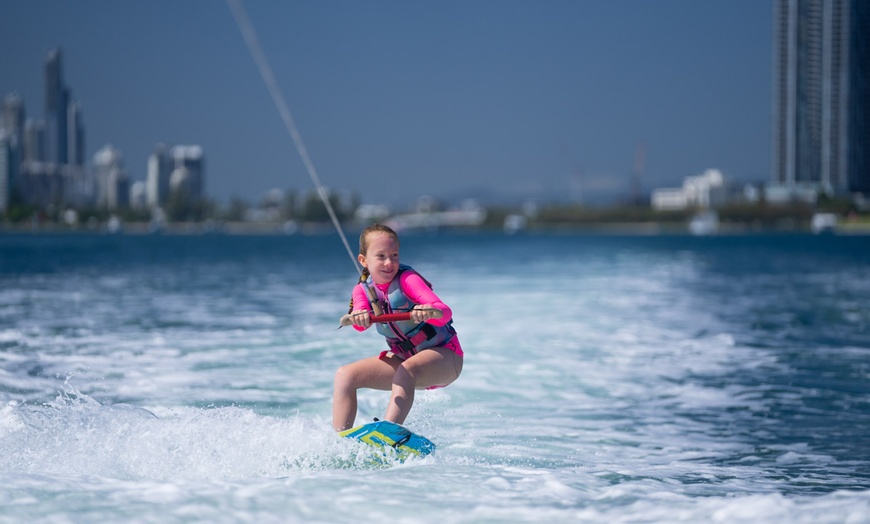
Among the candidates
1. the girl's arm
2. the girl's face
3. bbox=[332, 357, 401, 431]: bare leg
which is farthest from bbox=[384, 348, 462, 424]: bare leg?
the girl's face

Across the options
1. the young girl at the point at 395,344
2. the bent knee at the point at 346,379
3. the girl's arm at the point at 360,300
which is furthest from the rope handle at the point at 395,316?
the bent knee at the point at 346,379

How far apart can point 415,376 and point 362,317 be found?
589 mm

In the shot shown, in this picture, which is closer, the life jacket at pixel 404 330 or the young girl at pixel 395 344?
the young girl at pixel 395 344

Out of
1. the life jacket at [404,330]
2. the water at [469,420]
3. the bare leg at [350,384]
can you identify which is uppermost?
the life jacket at [404,330]

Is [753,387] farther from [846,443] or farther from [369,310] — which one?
[369,310]

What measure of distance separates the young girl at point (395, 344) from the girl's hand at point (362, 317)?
103 millimetres

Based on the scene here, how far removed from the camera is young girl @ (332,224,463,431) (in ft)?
18.2

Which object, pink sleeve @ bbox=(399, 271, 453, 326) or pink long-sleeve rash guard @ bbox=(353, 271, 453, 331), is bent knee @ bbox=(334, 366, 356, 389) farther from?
pink sleeve @ bbox=(399, 271, 453, 326)

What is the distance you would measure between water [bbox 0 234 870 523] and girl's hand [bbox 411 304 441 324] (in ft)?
2.89

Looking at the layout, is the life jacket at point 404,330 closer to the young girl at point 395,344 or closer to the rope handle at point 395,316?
the young girl at point 395,344

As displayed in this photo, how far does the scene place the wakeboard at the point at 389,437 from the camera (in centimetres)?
532

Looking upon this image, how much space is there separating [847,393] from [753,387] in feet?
2.96

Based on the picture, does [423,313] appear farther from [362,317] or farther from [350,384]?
[350,384]

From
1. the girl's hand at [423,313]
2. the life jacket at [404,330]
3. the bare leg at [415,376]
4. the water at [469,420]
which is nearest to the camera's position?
the water at [469,420]
